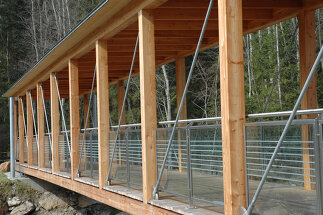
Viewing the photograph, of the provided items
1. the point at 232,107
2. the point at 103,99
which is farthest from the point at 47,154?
the point at 232,107

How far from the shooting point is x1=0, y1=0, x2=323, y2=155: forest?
61.3ft

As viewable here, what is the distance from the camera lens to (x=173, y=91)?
93.3ft

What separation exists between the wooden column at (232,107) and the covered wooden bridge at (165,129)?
10mm

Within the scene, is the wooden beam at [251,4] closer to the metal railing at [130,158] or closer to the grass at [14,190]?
the metal railing at [130,158]

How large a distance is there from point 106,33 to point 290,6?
10.7ft

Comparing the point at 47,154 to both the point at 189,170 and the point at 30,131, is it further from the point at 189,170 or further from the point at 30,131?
the point at 189,170

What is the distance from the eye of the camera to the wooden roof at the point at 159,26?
8.20m

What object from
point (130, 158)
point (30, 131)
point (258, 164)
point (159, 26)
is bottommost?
point (130, 158)

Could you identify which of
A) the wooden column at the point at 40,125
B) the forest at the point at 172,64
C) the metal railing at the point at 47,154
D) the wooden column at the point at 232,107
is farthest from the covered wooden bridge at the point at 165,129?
the forest at the point at 172,64

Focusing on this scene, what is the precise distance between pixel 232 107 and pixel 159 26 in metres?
4.49

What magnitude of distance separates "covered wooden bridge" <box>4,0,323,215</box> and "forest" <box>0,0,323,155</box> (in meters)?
5.57

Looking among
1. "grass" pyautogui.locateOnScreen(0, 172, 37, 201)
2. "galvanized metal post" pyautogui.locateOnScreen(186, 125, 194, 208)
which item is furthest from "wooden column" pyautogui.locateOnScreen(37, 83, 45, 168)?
"galvanized metal post" pyautogui.locateOnScreen(186, 125, 194, 208)

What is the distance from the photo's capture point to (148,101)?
7.58 metres

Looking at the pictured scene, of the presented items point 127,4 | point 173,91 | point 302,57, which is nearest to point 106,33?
point 127,4
